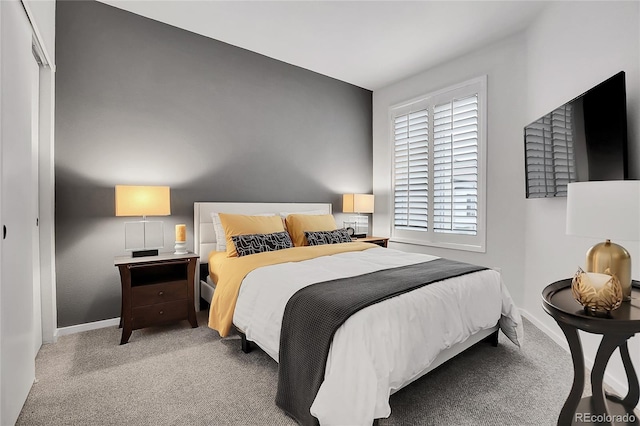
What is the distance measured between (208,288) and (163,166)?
1315 mm

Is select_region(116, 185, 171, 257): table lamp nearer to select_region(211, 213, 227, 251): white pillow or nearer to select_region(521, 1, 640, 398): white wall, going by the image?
select_region(211, 213, 227, 251): white pillow

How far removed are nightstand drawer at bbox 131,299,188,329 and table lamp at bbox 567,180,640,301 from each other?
9.46 ft

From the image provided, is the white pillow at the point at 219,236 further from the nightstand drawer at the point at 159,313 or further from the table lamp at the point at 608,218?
the table lamp at the point at 608,218

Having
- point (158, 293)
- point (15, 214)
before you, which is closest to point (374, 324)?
point (15, 214)

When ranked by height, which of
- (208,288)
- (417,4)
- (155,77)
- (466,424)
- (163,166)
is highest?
(417,4)

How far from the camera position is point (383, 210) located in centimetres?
495

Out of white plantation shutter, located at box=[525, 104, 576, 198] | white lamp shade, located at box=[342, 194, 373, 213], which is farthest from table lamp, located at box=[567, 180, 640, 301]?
white lamp shade, located at box=[342, 194, 373, 213]

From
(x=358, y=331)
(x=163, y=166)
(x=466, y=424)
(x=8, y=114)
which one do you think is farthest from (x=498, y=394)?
(x=163, y=166)

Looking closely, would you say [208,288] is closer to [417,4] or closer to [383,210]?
[383,210]

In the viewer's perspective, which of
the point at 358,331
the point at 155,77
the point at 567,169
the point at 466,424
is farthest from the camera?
the point at 155,77

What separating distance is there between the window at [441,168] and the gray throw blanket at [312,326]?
2.13 meters

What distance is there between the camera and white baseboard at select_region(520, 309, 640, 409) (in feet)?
6.57

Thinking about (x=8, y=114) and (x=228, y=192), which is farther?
(x=228, y=192)

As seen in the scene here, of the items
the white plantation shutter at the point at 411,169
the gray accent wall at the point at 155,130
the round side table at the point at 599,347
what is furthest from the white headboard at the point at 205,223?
the round side table at the point at 599,347
